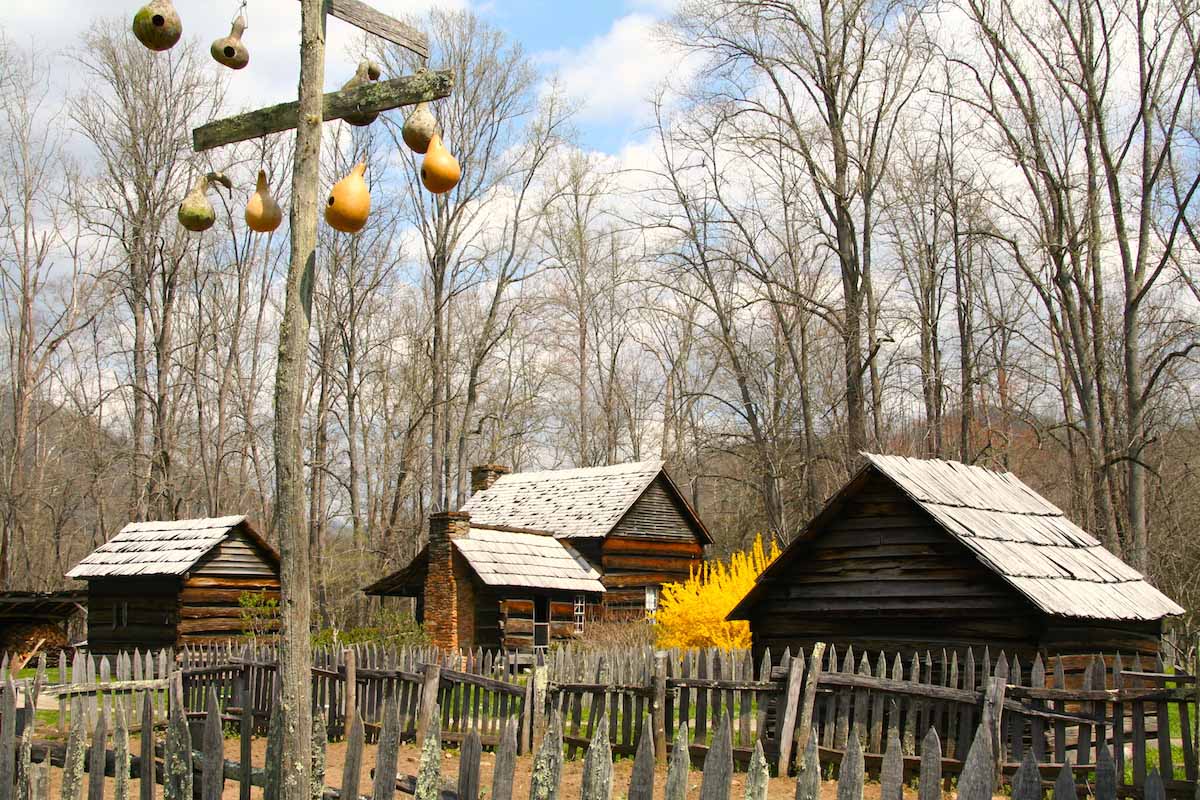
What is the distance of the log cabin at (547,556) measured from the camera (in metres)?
27.2

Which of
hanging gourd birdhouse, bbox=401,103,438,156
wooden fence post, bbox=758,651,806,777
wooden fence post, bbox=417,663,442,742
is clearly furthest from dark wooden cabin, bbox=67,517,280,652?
hanging gourd birdhouse, bbox=401,103,438,156

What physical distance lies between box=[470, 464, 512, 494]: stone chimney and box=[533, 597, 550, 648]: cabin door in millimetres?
8803

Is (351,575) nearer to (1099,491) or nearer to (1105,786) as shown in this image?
(1099,491)

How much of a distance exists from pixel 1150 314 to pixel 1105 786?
2884cm

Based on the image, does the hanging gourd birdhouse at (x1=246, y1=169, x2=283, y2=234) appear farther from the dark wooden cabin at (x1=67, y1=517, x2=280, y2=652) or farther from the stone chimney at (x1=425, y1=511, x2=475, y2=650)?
the stone chimney at (x1=425, y1=511, x2=475, y2=650)

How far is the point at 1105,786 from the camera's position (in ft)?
15.0

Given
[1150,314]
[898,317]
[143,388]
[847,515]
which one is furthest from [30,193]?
[1150,314]

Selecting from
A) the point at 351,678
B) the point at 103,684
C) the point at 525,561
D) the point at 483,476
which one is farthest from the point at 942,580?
the point at 483,476

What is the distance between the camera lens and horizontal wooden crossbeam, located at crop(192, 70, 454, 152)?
620 centimetres

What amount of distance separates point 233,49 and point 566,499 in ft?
91.7

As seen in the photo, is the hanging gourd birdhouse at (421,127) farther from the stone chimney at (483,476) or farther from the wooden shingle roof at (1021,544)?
the stone chimney at (483,476)

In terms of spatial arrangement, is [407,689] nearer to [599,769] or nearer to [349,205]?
[349,205]

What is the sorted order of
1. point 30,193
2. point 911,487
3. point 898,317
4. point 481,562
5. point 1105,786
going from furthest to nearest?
point 30,193 → point 898,317 → point 481,562 → point 911,487 → point 1105,786

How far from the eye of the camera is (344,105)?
6473 mm
